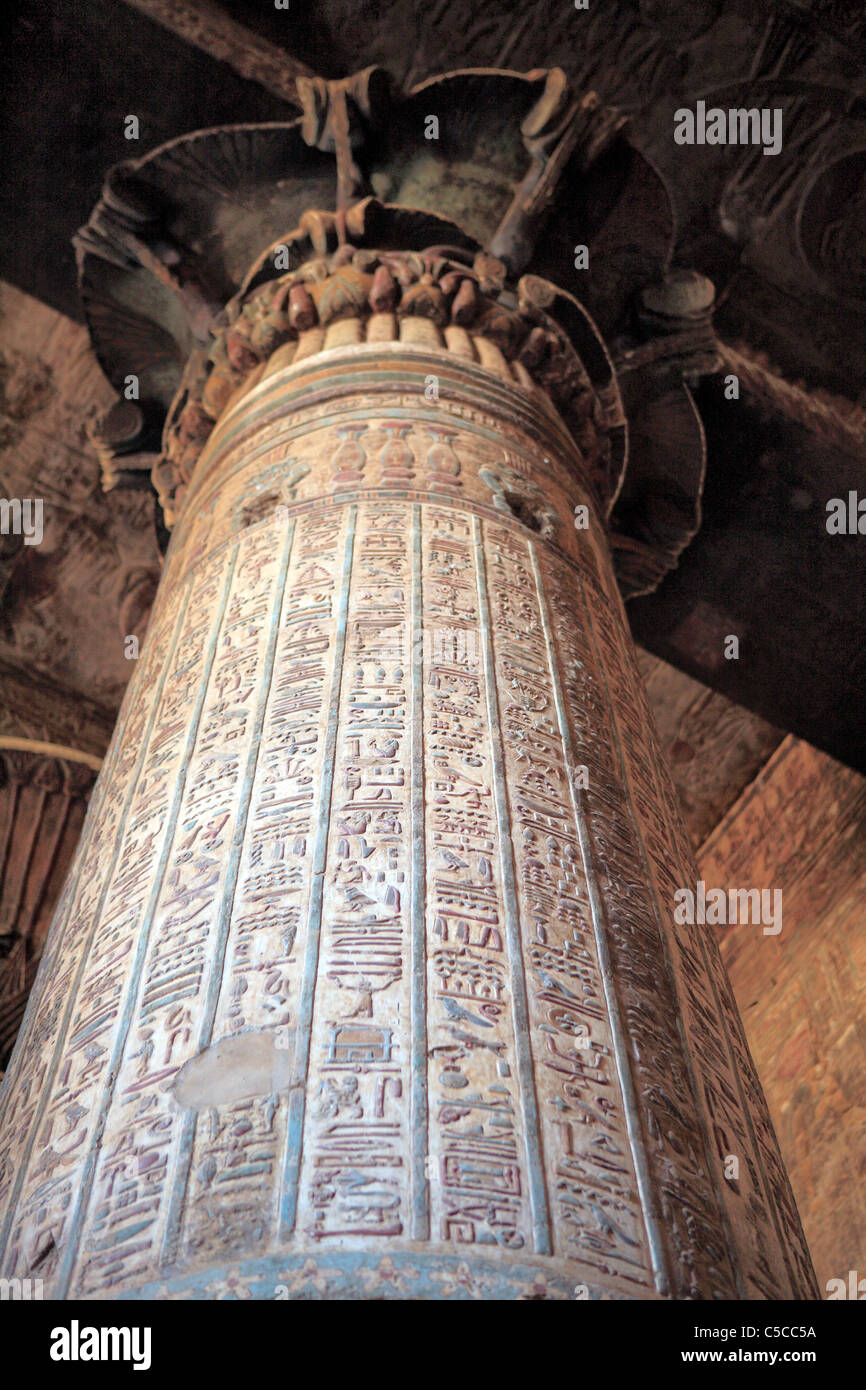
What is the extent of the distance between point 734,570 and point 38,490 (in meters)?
3.58

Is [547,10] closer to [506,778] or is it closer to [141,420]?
[141,420]

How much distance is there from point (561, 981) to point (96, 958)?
87 cm

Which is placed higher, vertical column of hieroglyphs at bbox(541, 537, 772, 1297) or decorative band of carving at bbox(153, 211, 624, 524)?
decorative band of carving at bbox(153, 211, 624, 524)

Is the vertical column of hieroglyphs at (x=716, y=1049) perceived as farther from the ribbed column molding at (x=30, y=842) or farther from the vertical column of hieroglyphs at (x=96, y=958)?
the ribbed column molding at (x=30, y=842)

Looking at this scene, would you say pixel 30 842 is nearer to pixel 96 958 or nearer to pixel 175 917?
pixel 96 958

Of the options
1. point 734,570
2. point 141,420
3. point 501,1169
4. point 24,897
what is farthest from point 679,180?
point 501,1169

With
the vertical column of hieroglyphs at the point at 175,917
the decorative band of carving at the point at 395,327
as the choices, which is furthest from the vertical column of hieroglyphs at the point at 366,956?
the decorative band of carving at the point at 395,327

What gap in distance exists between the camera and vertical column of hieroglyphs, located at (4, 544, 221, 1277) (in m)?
2.02

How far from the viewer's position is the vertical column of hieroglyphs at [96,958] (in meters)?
2.02
